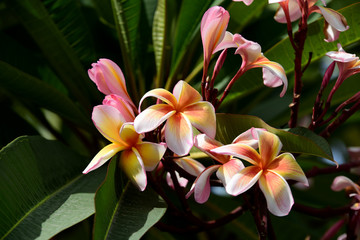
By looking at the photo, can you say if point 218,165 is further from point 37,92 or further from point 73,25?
point 73,25

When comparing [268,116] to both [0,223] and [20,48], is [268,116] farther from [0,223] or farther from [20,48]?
[0,223]

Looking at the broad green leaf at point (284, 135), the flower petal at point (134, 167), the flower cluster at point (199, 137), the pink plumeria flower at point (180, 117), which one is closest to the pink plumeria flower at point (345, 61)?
the flower cluster at point (199, 137)

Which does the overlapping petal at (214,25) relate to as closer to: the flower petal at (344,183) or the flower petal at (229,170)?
the flower petal at (229,170)

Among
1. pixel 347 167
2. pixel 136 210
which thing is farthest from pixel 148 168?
pixel 347 167

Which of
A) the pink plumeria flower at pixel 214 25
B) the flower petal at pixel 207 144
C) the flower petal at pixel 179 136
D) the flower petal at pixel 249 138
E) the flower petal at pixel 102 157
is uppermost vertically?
the pink plumeria flower at pixel 214 25

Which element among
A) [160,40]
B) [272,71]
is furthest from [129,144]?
[160,40]

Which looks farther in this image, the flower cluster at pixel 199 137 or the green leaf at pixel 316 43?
the green leaf at pixel 316 43
